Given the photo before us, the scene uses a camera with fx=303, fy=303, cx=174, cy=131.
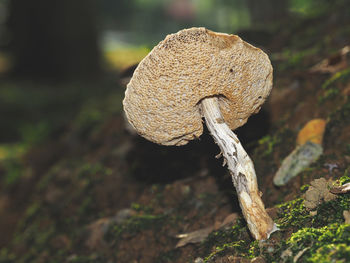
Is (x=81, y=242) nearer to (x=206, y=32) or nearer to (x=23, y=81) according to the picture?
(x=206, y=32)

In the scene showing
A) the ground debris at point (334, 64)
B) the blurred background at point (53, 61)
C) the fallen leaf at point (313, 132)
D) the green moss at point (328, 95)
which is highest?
the blurred background at point (53, 61)

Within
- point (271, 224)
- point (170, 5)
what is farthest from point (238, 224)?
point (170, 5)

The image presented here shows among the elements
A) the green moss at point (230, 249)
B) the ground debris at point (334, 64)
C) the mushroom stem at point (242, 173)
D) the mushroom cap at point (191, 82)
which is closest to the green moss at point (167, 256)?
the green moss at point (230, 249)

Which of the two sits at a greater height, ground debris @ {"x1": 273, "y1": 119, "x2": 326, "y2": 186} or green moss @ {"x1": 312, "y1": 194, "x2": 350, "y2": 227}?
ground debris @ {"x1": 273, "y1": 119, "x2": 326, "y2": 186}

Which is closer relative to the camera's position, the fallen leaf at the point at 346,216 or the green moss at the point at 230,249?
the fallen leaf at the point at 346,216

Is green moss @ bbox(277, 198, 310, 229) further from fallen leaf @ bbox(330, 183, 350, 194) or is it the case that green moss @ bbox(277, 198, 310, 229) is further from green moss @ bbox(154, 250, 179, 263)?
green moss @ bbox(154, 250, 179, 263)

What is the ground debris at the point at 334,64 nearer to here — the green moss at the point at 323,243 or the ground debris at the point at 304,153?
the ground debris at the point at 304,153

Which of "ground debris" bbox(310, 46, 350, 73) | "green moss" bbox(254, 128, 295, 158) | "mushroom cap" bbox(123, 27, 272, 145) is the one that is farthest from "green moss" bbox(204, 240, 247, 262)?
"ground debris" bbox(310, 46, 350, 73)
